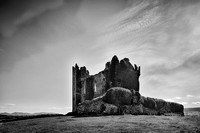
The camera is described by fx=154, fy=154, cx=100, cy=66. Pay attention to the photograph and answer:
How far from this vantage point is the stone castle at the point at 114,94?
21938 mm

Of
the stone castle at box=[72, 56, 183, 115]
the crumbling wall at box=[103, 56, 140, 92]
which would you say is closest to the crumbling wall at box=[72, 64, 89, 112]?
the stone castle at box=[72, 56, 183, 115]

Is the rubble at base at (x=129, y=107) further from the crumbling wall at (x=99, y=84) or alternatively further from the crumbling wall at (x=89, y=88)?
A: the crumbling wall at (x=89, y=88)

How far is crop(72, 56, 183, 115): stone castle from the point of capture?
21.9 metres

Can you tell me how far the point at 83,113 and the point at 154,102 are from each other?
37.5 ft

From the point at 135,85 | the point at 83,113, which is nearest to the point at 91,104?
the point at 83,113

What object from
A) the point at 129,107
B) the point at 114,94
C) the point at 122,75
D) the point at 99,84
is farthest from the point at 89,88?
the point at 129,107

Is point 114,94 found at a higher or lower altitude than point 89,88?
lower

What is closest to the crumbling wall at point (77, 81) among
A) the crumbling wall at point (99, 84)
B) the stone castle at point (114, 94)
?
the stone castle at point (114, 94)

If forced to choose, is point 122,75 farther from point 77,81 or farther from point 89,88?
point 77,81

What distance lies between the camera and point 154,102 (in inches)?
974

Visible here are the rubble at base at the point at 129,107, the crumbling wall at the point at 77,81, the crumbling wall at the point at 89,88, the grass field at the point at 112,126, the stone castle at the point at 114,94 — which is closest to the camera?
the grass field at the point at 112,126

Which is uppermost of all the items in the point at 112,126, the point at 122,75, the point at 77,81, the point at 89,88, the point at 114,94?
the point at 122,75

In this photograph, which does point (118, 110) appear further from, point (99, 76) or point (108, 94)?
point (99, 76)

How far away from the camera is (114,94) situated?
22516mm
